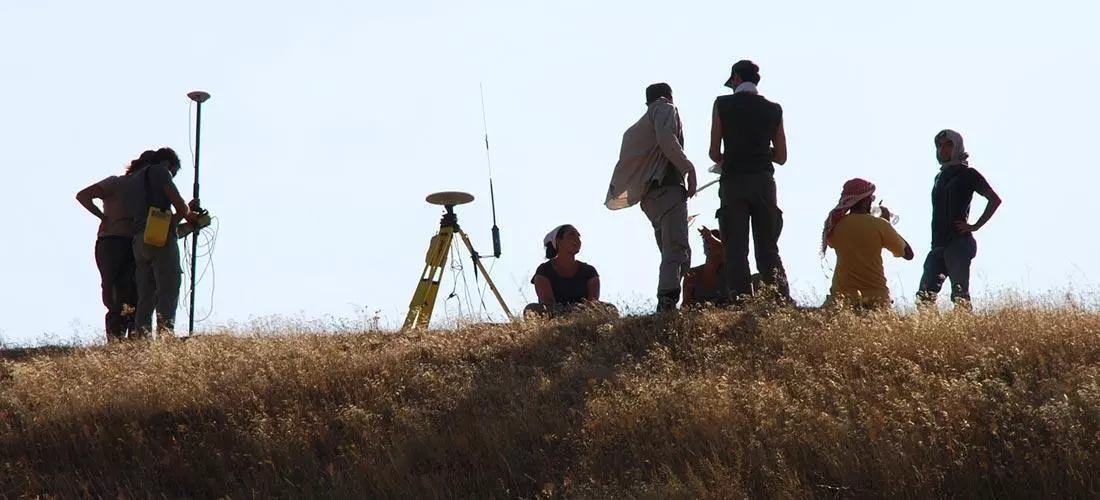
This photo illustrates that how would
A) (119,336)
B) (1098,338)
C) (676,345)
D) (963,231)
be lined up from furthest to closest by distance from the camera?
(119,336) < (963,231) < (676,345) < (1098,338)

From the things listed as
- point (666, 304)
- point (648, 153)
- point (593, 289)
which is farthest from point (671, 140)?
point (593, 289)

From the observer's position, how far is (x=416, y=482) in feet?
30.7

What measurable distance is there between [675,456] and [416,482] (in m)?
1.41

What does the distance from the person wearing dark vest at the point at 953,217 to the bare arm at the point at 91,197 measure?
6.13 metres

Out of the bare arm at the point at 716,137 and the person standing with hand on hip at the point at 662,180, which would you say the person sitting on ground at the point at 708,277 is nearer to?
the person standing with hand on hip at the point at 662,180

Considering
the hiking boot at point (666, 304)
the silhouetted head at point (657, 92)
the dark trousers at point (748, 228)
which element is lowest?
the hiking boot at point (666, 304)

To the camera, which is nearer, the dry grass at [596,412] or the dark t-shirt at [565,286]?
the dry grass at [596,412]

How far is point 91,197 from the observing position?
13.2 metres

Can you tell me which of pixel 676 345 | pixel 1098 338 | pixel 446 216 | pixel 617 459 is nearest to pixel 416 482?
pixel 617 459

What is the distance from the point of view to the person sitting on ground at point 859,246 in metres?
11.3

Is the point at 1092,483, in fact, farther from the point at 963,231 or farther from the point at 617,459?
the point at 963,231

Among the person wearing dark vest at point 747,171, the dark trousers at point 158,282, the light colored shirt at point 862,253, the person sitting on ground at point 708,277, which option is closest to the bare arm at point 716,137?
the person wearing dark vest at point 747,171

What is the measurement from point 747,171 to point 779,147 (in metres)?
0.35

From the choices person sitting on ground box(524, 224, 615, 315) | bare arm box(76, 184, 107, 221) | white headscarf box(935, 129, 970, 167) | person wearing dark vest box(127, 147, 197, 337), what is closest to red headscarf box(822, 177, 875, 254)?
white headscarf box(935, 129, 970, 167)
